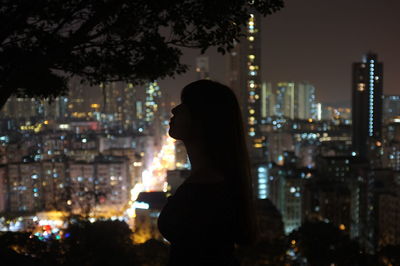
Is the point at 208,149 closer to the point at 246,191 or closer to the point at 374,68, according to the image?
the point at 246,191

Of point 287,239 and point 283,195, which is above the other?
point 287,239

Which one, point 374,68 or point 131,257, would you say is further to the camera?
point 374,68

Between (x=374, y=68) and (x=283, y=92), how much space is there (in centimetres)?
2529

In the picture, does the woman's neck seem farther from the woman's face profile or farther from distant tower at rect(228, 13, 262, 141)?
distant tower at rect(228, 13, 262, 141)

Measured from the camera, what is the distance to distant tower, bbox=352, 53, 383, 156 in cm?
3334

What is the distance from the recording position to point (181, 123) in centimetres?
114

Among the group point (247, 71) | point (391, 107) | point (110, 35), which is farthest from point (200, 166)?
point (391, 107)

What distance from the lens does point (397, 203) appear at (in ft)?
54.3

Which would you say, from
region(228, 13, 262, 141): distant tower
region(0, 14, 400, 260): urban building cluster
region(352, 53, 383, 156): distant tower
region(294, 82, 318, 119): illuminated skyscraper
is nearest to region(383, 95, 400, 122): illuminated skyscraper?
region(0, 14, 400, 260): urban building cluster

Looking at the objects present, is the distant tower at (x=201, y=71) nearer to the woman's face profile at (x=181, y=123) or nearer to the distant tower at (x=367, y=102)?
the woman's face profile at (x=181, y=123)

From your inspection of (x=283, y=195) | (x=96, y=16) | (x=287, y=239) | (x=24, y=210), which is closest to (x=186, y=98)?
(x=96, y=16)

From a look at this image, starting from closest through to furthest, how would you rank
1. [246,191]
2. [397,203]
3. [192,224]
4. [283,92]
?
[192,224] < [246,191] < [397,203] < [283,92]

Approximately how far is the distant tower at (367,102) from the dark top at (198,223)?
33444 millimetres

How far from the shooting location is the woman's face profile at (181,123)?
3.70 ft
